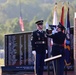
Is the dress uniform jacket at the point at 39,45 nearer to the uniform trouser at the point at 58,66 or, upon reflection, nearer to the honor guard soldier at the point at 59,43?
the honor guard soldier at the point at 59,43

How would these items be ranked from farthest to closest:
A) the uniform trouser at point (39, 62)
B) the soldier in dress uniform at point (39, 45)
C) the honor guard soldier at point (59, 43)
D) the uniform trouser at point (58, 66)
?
the uniform trouser at point (39, 62), the soldier in dress uniform at point (39, 45), the honor guard soldier at point (59, 43), the uniform trouser at point (58, 66)

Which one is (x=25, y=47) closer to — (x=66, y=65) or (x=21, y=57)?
(x=21, y=57)

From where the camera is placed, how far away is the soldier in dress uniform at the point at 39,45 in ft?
27.1

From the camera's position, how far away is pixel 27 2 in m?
95.0

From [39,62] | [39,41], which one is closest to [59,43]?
[39,41]

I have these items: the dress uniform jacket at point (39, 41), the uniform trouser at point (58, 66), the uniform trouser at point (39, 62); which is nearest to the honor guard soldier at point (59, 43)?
the uniform trouser at point (58, 66)

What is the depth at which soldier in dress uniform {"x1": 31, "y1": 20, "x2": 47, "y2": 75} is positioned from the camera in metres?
8.27

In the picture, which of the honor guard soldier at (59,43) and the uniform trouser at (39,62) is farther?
the uniform trouser at (39,62)

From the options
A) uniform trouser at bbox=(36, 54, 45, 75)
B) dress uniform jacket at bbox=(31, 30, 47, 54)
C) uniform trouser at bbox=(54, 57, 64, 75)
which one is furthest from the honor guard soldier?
uniform trouser at bbox=(36, 54, 45, 75)

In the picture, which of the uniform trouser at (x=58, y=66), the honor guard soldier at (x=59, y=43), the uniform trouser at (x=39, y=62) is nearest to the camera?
the uniform trouser at (x=58, y=66)

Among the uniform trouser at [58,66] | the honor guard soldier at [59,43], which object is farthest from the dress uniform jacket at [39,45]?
the uniform trouser at [58,66]

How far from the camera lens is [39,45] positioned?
27.5ft

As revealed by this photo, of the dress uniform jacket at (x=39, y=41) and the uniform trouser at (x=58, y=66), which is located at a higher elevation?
the dress uniform jacket at (x=39, y=41)

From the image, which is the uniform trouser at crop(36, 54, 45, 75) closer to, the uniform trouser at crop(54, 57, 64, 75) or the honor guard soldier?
the honor guard soldier
